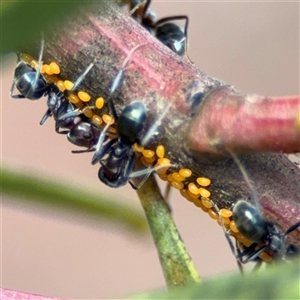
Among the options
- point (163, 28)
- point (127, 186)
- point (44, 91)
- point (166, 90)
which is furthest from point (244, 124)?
point (127, 186)

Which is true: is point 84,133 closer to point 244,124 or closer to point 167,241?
point 167,241

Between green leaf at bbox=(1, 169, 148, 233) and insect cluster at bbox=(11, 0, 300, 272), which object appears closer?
insect cluster at bbox=(11, 0, 300, 272)

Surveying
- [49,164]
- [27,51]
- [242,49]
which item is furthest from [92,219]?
[242,49]

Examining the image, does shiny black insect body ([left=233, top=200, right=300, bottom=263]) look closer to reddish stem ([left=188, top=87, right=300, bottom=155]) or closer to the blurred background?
reddish stem ([left=188, top=87, right=300, bottom=155])

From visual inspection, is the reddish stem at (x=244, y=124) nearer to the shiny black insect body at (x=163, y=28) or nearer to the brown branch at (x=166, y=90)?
the brown branch at (x=166, y=90)

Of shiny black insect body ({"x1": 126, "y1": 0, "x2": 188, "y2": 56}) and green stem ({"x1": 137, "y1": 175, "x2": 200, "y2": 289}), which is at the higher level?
shiny black insect body ({"x1": 126, "y1": 0, "x2": 188, "y2": 56})

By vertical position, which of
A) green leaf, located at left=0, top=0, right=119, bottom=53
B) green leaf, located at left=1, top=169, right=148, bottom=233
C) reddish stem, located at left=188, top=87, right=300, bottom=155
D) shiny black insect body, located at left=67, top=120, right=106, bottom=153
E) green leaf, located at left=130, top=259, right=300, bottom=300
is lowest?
green leaf, located at left=130, top=259, right=300, bottom=300

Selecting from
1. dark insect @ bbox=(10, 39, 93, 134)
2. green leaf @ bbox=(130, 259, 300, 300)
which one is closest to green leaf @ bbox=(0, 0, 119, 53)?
green leaf @ bbox=(130, 259, 300, 300)
